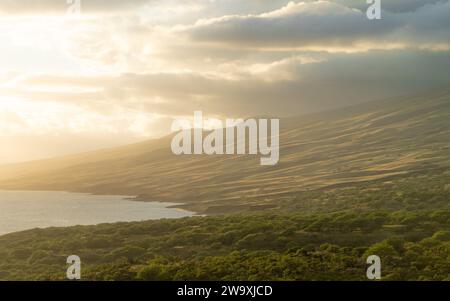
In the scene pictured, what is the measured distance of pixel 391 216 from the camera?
77062mm

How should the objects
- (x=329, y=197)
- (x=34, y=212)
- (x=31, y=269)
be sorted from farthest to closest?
(x=34, y=212) < (x=329, y=197) < (x=31, y=269)

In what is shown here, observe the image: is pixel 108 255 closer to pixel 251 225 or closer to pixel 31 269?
pixel 31 269

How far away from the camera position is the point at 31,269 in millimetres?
64562

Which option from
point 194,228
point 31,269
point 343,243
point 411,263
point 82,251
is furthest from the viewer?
point 194,228

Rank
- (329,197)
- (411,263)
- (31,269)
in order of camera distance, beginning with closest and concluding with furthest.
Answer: (411,263), (31,269), (329,197)

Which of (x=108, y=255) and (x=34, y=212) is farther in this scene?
(x=34, y=212)

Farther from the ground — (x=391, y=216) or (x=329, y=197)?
(x=329, y=197)
